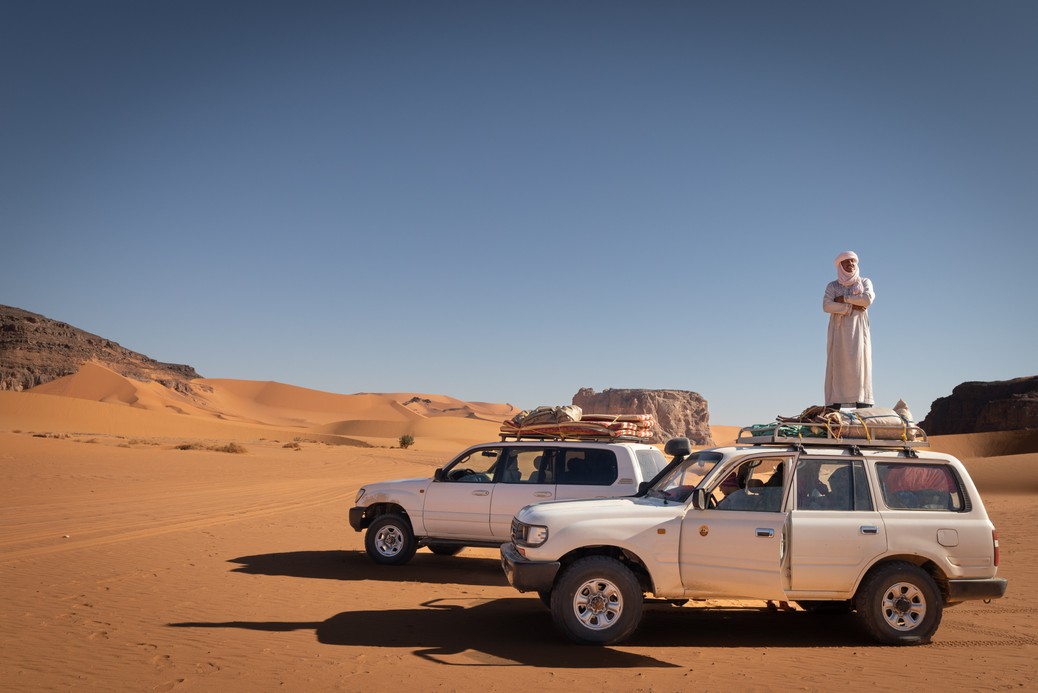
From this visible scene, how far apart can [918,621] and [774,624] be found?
1.51m

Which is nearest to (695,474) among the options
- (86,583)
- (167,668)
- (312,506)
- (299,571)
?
(167,668)

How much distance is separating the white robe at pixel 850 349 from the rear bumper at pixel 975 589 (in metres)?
3.51

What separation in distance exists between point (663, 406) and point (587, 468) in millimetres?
92021

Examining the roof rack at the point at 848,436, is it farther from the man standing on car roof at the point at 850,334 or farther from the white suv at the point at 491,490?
the white suv at the point at 491,490

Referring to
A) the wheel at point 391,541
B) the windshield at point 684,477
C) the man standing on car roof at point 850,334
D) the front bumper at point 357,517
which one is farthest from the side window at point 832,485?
the front bumper at point 357,517

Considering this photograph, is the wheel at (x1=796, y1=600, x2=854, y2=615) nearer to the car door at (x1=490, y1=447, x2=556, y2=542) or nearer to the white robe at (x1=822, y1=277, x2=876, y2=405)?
the white robe at (x1=822, y1=277, x2=876, y2=405)

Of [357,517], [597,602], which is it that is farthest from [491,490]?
[597,602]

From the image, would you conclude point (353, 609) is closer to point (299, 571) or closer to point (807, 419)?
point (299, 571)

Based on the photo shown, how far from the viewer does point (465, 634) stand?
778 cm

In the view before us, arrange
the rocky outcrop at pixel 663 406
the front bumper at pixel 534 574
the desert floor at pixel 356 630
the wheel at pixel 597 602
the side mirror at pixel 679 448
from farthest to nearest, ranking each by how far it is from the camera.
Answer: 1. the rocky outcrop at pixel 663 406
2. the side mirror at pixel 679 448
3. the front bumper at pixel 534 574
4. the wheel at pixel 597 602
5. the desert floor at pixel 356 630

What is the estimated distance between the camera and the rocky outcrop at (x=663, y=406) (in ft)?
320

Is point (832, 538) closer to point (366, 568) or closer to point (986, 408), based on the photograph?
point (366, 568)

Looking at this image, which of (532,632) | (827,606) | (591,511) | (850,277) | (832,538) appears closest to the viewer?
(832,538)

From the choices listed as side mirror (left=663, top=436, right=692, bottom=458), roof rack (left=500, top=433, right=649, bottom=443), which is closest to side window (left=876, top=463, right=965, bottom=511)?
side mirror (left=663, top=436, right=692, bottom=458)
